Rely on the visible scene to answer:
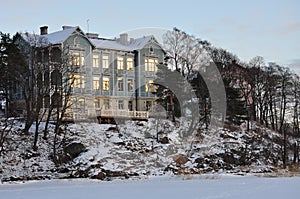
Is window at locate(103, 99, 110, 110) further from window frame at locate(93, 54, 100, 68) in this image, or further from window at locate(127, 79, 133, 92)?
window frame at locate(93, 54, 100, 68)

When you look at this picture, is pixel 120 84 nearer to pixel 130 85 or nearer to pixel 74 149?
pixel 130 85

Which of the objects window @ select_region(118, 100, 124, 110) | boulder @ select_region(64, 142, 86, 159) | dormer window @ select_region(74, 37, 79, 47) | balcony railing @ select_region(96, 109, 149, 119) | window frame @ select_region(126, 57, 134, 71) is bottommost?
boulder @ select_region(64, 142, 86, 159)

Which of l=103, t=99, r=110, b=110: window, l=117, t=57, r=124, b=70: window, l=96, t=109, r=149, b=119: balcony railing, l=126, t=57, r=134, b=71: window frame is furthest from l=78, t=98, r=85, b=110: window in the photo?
l=126, t=57, r=134, b=71: window frame

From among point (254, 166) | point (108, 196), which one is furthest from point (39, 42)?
point (108, 196)

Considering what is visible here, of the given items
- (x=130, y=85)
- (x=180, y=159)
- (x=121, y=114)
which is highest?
(x=130, y=85)

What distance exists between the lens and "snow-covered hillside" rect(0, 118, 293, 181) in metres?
32.4

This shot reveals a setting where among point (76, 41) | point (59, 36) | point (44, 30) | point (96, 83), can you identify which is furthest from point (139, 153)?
point (44, 30)

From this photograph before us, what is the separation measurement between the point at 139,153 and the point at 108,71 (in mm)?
15715

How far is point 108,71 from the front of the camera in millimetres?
50344

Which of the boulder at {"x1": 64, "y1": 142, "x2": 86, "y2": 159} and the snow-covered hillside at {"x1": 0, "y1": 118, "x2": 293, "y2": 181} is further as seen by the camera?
the boulder at {"x1": 64, "y1": 142, "x2": 86, "y2": 159}

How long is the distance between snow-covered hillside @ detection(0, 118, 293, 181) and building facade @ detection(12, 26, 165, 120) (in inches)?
157

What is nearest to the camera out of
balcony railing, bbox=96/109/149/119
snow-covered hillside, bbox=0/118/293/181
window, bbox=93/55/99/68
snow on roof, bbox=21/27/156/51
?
snow-covered hillside, bbox=0/118/293/181

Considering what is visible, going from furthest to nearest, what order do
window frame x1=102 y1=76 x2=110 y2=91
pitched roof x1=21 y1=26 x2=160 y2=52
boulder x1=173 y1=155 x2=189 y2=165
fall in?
window frame x1=102 y1=76 x2=110 y2=91 → pitched roof x1=21 y1=26 x2=160 y2=52 → boulder x1=173 y1=155 x2=189 y2=165

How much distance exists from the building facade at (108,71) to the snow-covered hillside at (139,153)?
13.1 ft
